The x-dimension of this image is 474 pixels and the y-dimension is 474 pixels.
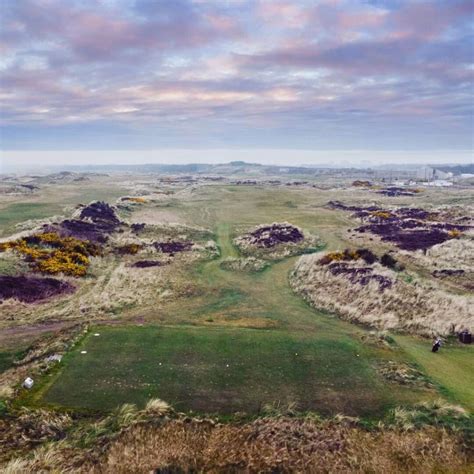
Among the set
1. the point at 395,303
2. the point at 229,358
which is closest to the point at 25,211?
the point at 229,358

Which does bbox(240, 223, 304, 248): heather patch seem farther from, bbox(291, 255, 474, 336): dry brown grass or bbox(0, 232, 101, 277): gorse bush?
bbox(0, 232, 101, 277): gorse bush

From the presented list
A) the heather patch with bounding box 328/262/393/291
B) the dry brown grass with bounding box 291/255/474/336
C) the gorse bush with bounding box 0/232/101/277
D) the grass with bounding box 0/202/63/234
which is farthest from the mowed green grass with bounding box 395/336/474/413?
the grass with bounding box 0/202/63/234

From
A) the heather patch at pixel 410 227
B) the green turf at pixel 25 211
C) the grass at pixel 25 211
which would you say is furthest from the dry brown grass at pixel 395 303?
the green turf at pixel 25 211

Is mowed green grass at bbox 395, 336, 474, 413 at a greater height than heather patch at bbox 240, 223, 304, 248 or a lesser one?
lesser

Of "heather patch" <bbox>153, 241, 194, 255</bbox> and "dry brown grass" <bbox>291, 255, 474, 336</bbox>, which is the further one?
"heather patch" <bbox>153, 241, 194, 255</bbox>

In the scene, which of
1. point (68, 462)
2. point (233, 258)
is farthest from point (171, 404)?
point (233, 258)

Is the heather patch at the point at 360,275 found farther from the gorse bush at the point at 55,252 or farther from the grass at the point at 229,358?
the gorse bush at the point at 55,252
